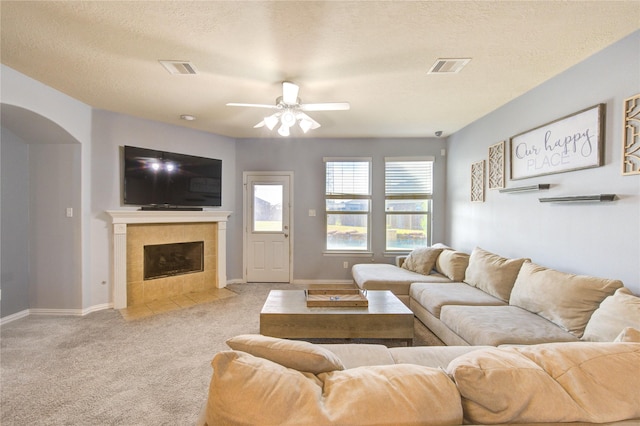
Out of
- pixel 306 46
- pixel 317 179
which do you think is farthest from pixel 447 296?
pixel 317 179

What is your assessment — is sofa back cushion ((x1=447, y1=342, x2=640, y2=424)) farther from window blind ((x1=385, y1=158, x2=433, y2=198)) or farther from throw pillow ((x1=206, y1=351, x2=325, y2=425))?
window blind ((x1=385, y1=158, x2=433, y2=198))

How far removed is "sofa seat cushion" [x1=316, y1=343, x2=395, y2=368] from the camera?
5.23 feet

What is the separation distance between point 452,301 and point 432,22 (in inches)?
94.8

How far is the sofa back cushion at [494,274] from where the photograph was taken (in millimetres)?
2744

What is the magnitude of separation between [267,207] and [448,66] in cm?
354

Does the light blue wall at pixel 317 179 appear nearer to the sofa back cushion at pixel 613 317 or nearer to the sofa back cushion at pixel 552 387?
the sofa back cushion at pixel 613 317

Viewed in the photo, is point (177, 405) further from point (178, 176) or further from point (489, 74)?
point (489, 74)

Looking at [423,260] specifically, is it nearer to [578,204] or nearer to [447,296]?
[447,296]

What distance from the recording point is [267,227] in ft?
16.5

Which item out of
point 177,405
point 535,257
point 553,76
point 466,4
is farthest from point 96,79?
point 535,257

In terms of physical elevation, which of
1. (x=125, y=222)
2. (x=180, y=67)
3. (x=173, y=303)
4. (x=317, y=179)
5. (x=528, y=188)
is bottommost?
(x=173, y=303)

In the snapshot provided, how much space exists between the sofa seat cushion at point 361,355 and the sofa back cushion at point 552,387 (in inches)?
31.1

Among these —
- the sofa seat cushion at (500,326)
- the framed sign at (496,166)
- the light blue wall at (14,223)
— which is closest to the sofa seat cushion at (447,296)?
the sofa seat cushion at (500,326)

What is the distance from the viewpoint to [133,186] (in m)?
3.85
